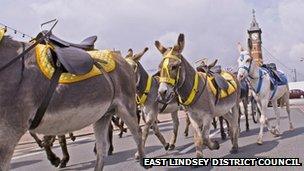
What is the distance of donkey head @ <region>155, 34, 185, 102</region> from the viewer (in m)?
7.59

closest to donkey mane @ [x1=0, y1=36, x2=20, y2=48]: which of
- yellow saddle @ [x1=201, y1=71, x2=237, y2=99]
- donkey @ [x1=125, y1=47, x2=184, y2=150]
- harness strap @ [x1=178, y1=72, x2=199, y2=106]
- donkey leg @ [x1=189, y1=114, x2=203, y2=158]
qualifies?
harness strap @ [x1=178, y1=72, x2=199, y2=106]

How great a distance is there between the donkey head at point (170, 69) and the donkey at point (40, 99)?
91 centimetres

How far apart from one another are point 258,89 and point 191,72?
4667 mm

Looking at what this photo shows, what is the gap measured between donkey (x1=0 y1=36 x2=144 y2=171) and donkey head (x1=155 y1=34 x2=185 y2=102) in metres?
0.91

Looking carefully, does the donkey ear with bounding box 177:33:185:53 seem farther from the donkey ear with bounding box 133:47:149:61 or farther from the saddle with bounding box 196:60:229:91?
the donkey ear with bounding box 133:47:149:61

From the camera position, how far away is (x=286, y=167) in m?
7.90

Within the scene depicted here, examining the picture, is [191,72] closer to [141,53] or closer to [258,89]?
[141,53]

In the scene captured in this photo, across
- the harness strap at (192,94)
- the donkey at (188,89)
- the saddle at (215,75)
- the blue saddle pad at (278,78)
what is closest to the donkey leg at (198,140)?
the donkey at (188,89)

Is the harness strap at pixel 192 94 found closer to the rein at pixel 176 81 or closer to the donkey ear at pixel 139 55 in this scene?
the rein at pixel 176 81

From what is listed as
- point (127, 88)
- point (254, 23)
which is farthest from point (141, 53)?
point (254, 23)

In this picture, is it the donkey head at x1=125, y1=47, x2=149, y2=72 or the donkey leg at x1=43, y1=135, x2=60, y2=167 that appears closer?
the donkey leg at x1=43, y1=135, x2=60, y2=167

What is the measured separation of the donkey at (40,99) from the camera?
4.84 metres

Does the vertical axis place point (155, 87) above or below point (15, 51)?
below

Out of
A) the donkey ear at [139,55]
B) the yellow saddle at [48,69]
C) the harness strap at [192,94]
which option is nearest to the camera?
the yellow saddle at [48,69]
